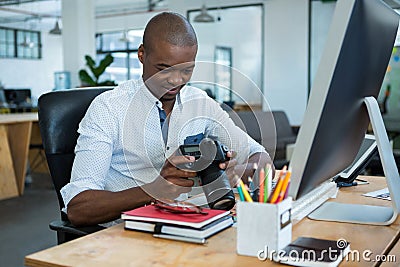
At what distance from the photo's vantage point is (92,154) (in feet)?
4.76

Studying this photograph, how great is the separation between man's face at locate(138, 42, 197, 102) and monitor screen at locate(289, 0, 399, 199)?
0.47 metres

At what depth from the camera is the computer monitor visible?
90 centimetres

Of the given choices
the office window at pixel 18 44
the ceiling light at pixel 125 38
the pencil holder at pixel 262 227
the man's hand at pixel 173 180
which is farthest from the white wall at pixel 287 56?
the office window at pixel 18 44

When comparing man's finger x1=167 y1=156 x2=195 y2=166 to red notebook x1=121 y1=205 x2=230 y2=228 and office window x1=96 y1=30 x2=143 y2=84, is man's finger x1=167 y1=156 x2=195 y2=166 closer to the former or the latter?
red notebook x1=121 y1=205 x2=230 y2=228

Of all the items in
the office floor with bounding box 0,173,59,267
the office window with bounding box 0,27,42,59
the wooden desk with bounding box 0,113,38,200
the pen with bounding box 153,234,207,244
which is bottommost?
the office floor with bounding box 0,173,59,267

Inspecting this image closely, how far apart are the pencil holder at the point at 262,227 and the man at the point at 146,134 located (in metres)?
0.32

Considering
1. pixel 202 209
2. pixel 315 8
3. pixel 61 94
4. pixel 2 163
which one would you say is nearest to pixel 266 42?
pixel 315 8

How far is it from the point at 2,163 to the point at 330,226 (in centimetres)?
450

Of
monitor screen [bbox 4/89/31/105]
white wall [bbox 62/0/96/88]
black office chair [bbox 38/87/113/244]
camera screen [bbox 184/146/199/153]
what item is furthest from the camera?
monitor screen [bbox 4/89/31/105]

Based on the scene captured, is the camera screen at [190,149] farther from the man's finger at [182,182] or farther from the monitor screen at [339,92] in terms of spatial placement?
the monitor screen at [339,92]

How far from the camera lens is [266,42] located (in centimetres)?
842

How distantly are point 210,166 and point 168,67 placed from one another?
1.29 feet

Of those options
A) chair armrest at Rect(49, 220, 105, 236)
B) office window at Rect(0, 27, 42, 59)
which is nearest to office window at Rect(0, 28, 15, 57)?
office window at Rect(0, 27, 42, 59)

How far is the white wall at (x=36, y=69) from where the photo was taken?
15.1m
